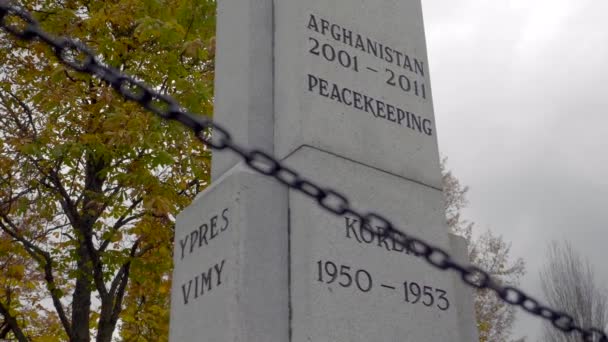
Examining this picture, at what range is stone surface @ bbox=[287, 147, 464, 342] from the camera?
12.7ft

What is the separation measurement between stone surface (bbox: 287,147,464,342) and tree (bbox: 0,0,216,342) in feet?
11.6

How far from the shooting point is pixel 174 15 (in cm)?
939

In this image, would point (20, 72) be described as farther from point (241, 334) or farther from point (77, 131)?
point (241, 334)

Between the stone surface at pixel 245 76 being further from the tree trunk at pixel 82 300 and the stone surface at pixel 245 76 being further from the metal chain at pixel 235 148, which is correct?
the tree trunk at pixel 82 300

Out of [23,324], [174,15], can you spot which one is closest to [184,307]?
[174,15]

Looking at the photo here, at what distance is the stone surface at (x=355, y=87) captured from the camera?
4.44 m

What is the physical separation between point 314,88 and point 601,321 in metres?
15.3

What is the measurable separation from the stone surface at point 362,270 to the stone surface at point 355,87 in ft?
0.61

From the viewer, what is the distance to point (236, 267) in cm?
382

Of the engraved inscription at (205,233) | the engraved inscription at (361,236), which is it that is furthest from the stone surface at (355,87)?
the engraved inscription at (205,233)

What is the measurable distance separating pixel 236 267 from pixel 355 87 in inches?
59.3

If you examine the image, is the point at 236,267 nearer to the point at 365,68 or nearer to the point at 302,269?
the point at 302,269

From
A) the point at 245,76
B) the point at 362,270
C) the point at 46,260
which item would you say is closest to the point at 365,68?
the point at 245,76

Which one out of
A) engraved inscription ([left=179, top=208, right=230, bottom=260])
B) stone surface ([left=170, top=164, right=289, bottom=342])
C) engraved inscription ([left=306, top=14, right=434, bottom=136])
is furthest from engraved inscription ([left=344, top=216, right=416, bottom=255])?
engraved inscription ([left=306, top=14, right=434, bottom=136])
